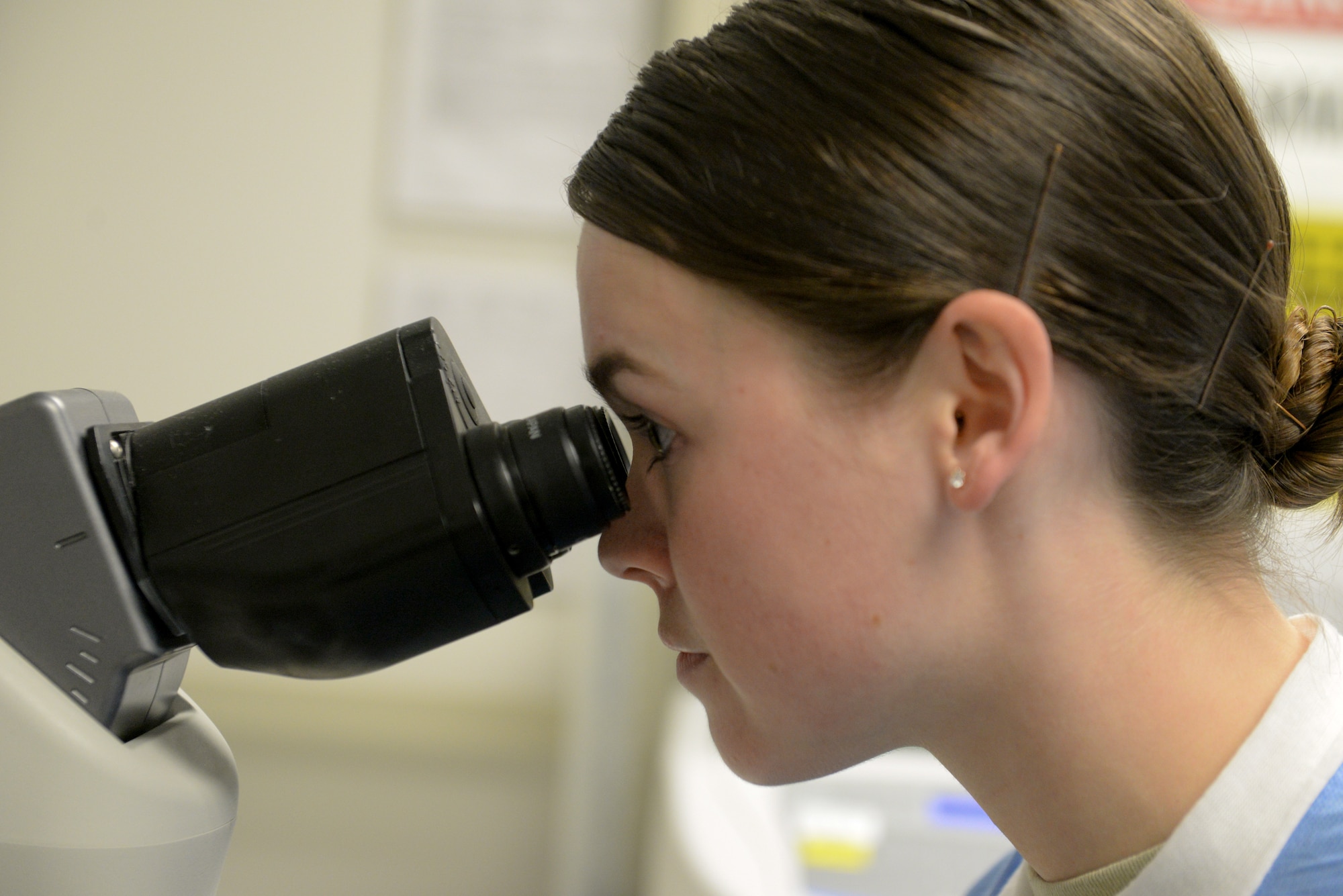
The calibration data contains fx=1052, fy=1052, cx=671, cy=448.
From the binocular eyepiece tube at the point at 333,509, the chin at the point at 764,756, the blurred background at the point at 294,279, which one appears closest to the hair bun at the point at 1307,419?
the chin at the point at 764,756

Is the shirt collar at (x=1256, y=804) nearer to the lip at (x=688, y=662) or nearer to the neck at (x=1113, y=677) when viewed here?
the neck at (x=1113, y=677)

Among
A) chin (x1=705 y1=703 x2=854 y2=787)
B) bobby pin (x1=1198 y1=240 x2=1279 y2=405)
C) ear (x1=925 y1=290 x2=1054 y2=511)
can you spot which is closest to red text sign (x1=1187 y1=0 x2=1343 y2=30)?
bobby pin (x1=1198 y1=240 x2=1279 y2=405)

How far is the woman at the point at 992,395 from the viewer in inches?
23.0

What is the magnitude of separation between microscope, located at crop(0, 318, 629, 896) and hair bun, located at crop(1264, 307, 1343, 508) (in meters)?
0.50

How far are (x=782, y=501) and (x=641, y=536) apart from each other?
14cm

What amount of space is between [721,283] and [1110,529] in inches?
11.0

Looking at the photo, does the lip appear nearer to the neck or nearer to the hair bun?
the neck

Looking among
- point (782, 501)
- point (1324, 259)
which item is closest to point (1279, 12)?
point (1324, 259)

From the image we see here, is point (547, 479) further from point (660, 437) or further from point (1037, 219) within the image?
point (1037, 219)

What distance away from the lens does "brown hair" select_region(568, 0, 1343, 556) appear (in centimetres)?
58

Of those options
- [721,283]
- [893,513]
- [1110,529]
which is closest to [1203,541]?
[1110,529]

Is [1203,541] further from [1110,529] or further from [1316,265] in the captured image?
[1316,265]

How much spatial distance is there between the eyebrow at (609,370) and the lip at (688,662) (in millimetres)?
207

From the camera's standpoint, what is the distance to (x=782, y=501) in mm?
628
